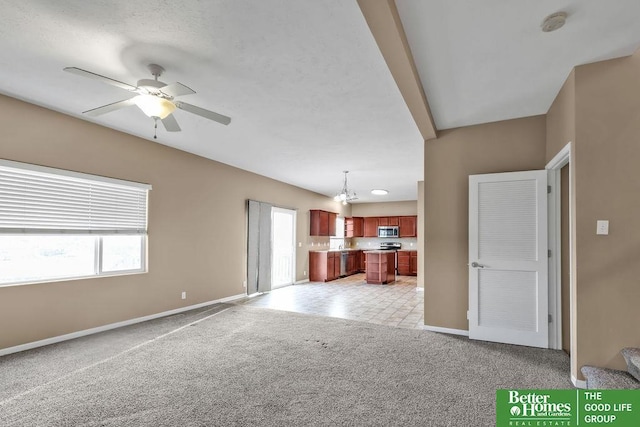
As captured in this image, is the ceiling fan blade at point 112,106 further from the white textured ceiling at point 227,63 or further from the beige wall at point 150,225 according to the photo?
the beige wall at point 150,225

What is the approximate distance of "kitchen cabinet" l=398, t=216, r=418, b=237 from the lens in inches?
441

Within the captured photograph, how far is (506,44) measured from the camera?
2.46 m

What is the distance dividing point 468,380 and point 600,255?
145 centimetres

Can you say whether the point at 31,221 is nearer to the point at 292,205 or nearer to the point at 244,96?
the point at 244,96

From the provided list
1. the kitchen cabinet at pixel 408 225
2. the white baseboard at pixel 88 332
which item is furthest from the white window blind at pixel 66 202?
the kitchen cabinet at pixel 408 225

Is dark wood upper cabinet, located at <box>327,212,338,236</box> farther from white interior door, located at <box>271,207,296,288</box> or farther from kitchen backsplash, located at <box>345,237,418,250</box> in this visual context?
kitchen backsplash, located at <box>345,237,418,250</box>

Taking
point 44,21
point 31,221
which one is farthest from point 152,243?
point 44,21

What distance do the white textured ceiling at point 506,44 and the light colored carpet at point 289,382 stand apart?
2.61 metres

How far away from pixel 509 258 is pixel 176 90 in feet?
12.2

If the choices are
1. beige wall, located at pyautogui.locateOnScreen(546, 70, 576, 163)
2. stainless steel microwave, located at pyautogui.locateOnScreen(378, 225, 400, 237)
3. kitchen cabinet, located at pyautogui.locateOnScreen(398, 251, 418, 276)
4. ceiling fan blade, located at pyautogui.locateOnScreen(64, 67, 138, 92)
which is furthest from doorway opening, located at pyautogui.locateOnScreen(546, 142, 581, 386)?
stainless steel microwave, located at pyautogui.locateOnScreen(378, 225, 400, 237)

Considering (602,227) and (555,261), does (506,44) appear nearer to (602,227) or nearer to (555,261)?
(602,227)

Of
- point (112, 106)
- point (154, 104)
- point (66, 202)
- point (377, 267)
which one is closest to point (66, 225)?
point (66, 202)

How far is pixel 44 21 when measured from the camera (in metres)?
2.20

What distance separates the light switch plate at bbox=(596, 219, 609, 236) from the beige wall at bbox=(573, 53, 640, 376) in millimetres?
26
